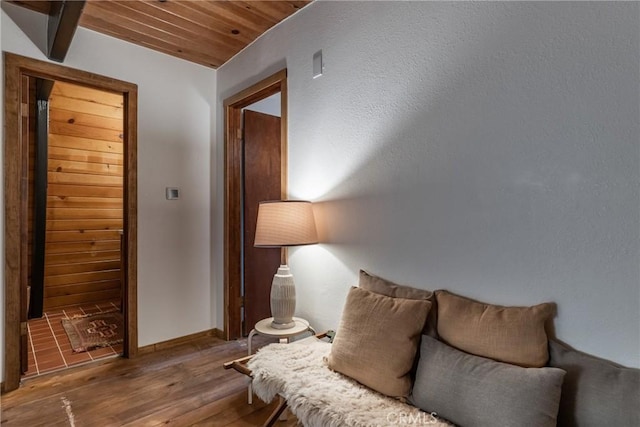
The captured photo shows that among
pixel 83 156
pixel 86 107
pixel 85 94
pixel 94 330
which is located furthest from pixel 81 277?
pixel 85 94

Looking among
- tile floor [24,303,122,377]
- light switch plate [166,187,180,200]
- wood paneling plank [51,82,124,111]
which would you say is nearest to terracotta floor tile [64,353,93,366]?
tile floor [24,303,122,377]

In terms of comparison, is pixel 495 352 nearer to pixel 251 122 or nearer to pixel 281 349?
pixel 281 349

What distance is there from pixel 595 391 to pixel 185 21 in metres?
2.95

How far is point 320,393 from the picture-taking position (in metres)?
1.35

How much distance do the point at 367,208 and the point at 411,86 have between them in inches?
26.3

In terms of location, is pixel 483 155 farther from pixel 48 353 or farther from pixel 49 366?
pixel 48 353

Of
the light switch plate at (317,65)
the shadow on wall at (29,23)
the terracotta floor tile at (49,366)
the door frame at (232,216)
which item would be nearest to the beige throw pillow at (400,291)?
the light switch plate at (317,65)

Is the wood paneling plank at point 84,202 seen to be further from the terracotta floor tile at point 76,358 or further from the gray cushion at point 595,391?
the gray cushion at point 595,391

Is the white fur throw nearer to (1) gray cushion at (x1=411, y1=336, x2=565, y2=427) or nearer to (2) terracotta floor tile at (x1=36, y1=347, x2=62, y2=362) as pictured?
(1) gray cushion at (x1=411, y1=336, x2=565, y2=427)

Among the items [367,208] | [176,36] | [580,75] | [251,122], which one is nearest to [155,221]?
[251,122]

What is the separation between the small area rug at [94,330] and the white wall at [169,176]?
1.67 feet

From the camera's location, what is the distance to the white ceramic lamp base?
6.67 ft

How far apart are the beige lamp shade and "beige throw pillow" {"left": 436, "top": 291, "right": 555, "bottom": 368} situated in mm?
878

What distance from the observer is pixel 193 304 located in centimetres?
302
